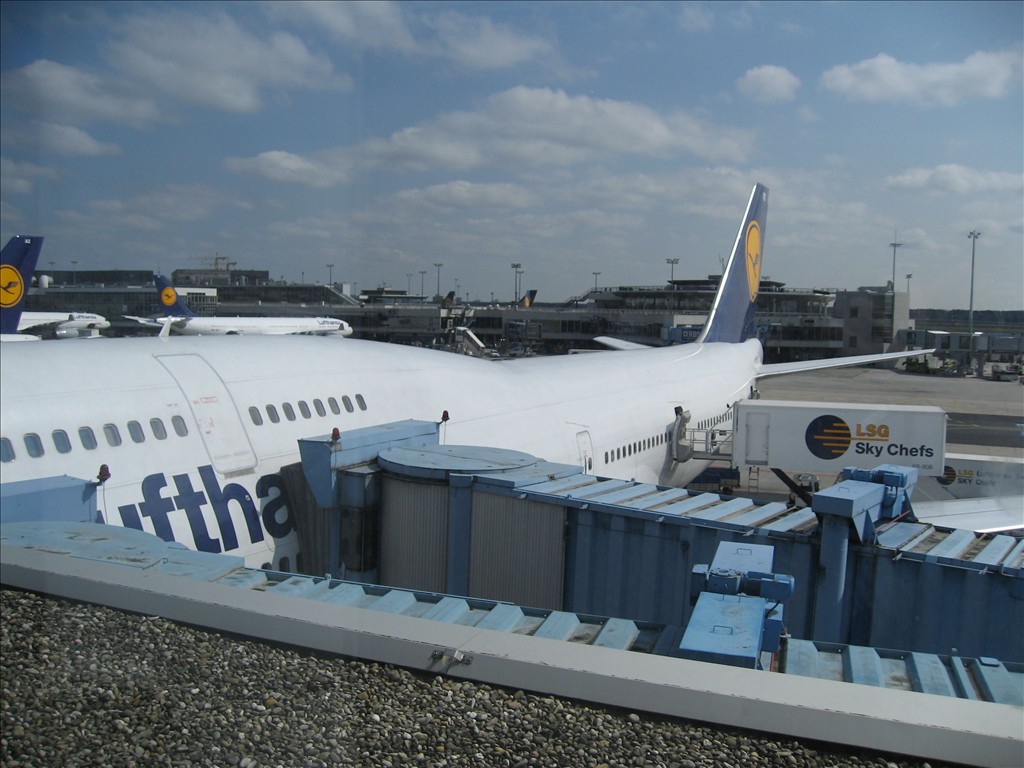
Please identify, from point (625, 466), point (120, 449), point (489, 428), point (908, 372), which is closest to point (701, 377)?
point (625, 466)

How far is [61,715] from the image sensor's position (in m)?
4.37

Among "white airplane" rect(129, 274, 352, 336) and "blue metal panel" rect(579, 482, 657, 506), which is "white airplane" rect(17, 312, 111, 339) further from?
"blue metal panel" rect(579, 482, 657, 506)

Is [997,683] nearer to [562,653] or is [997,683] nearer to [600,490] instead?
[562,653]

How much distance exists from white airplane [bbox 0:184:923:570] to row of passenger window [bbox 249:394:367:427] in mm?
18

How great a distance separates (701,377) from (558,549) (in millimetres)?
15118

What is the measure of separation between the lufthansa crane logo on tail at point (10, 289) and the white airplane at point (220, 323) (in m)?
18.0

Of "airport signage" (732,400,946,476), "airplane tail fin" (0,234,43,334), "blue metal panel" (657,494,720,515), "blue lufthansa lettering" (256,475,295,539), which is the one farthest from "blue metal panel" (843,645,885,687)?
"airport signage" (732,400,946,476)

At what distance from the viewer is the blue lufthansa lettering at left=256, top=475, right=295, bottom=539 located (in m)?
9.44

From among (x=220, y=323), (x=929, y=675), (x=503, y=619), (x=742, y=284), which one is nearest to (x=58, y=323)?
(x=220, y=323)

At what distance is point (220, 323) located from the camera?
40.2 m

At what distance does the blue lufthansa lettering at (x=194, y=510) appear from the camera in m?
8.47

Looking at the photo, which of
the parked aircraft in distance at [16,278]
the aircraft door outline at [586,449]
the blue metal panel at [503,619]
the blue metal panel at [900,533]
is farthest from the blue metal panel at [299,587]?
the aircraft door outline at [586,449]

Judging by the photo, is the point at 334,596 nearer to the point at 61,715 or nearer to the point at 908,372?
the point at 61,715

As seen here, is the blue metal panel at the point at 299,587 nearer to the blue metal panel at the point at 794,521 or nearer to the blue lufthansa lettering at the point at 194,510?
the blue lufthansa lettering at the point at 194,510
